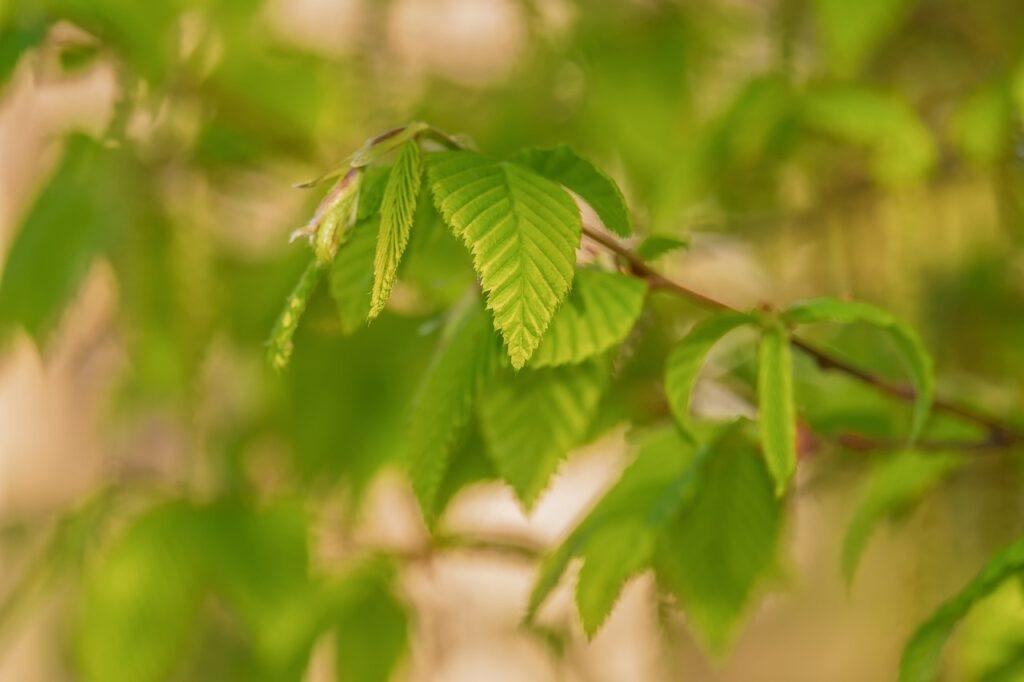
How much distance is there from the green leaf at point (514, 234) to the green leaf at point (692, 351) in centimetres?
9

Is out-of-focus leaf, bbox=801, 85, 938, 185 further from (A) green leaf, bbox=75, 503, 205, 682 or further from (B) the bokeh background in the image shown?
(A) green leaf, bbox=75, 503, 205, 682

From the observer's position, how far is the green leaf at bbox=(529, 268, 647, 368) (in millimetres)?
397

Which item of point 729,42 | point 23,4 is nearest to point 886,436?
point 729,42

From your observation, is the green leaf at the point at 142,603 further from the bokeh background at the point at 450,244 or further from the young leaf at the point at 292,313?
the young leaf at the point at 292,313

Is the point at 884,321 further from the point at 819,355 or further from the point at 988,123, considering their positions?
the point at 988,123

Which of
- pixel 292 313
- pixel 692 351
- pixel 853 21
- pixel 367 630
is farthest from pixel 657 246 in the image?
pixel 367 630

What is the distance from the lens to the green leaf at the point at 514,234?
320 millimetres

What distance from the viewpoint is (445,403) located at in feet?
1.29

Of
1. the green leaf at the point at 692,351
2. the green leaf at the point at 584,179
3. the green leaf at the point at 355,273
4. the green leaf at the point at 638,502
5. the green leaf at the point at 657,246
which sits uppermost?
the green leaf at the point at 657,246

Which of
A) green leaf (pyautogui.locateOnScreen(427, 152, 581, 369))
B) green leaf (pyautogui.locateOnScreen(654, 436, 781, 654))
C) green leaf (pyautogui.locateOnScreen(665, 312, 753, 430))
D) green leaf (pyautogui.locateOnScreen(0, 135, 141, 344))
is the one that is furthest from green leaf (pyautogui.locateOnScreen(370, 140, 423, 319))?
green leaf (pyautogui.locateOnScreen(0, 135, 141, 344))

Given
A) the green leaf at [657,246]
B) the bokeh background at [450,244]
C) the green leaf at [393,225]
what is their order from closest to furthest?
the green leaf at [393,225] → the green leaf at [657,246] → the bokeh background at [450,244]

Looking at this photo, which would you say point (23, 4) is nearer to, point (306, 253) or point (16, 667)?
point (306, 253)

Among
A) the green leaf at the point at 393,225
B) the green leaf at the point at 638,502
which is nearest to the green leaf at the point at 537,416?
the green leaf at the point at 638,502

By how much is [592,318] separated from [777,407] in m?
0.08
